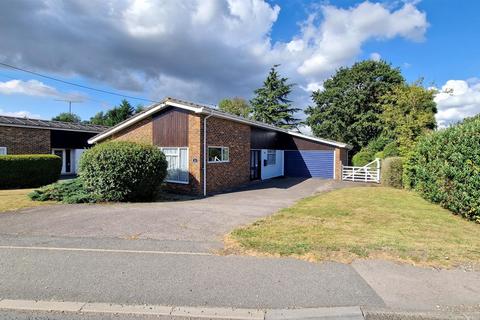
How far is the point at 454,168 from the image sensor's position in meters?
9.59

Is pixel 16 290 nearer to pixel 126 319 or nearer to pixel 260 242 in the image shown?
pixel 126 319

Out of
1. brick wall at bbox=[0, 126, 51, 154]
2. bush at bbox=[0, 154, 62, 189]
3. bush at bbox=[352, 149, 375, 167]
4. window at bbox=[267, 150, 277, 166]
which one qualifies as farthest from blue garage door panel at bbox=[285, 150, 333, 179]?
brick wall at bbox=[0, 126, 51, 154]

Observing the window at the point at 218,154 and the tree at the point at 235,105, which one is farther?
the tree at the point at 235,105

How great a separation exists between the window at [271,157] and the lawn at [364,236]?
39.8 ft

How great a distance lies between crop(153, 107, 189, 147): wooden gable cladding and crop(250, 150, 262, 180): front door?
6.08 metres

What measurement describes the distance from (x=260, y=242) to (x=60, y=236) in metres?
4.33

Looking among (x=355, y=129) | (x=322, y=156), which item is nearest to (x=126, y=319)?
(x=322, y=156)

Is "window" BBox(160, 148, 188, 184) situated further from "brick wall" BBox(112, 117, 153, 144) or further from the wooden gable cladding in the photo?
"brick wall" BBox(112, 117, 153, 144)

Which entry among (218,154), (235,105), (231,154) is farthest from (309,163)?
(235,105)

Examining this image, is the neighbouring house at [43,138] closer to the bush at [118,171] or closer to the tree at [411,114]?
the bush at [118,171]

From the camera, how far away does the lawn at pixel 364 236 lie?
518 centimetres

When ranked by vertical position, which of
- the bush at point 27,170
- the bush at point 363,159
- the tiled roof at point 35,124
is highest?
the tiled roof at point 35,124

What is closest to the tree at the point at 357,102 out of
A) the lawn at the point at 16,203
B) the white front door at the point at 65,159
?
the white front door at the point at 65,159

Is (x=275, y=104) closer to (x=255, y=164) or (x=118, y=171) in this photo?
(x=255, y=164)
